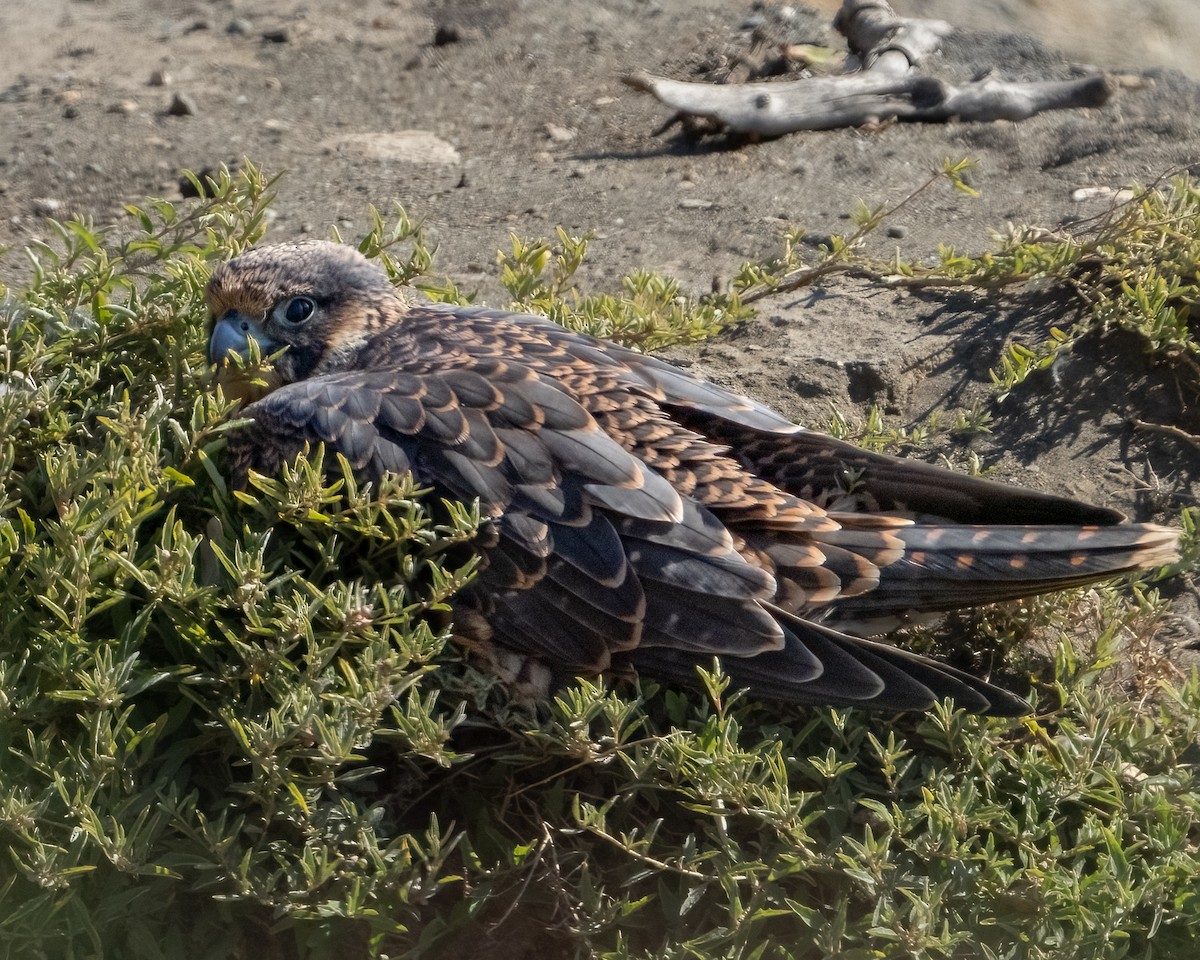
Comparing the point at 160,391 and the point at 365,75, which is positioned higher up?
the point at 160,391

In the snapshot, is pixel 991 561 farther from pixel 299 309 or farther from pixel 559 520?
pixel 299 309

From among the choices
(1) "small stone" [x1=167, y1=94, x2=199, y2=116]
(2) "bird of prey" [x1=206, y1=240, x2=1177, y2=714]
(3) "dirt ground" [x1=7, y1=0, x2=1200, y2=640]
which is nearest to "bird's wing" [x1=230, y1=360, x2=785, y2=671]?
(2) "bird of prey" [x1=206, y1=240, x2=1177, y2=714]

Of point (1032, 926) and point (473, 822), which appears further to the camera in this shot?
point (473, 822)

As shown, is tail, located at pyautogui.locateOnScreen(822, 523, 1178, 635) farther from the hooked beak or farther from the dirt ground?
the hooked beak

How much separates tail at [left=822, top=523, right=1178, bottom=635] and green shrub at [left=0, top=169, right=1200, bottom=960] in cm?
27

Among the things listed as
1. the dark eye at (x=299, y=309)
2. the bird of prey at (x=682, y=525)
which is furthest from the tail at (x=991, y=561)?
the dark eye at (x=299, y=309)

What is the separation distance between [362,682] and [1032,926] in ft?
4.61

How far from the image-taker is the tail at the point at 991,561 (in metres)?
2.90

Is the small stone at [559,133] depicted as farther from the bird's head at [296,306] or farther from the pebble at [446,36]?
the bird's head at [296,306]

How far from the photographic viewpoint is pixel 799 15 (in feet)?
24.9

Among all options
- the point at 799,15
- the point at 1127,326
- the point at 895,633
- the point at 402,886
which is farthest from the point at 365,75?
the point at 402,886

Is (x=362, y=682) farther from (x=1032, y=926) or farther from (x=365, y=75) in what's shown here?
(x=365, y=75)

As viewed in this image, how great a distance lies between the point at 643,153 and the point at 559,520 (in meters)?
3.81

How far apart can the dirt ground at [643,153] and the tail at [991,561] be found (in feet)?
2.41
